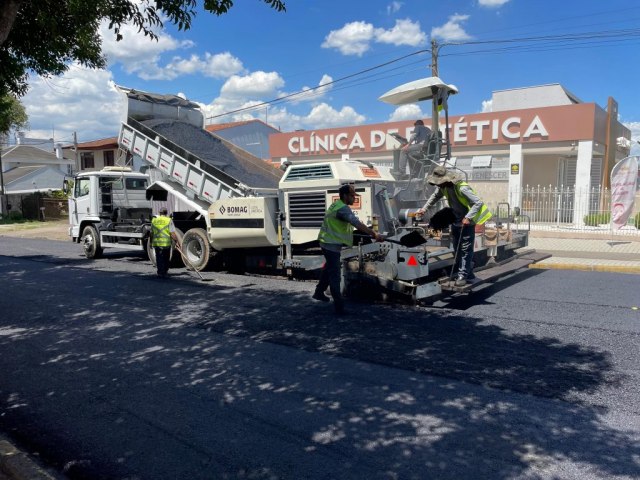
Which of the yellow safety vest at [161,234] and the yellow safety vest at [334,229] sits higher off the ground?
the yellow safety vest at [334,229]

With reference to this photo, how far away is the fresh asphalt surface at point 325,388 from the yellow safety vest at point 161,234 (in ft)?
8.37

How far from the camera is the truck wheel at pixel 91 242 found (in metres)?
13.8

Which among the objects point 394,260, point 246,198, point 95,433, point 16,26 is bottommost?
point 95,433

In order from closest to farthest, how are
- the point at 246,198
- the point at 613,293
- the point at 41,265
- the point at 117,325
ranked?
the point at 117,325
the point at 613,293
the point at 246,198
the point at 41,265

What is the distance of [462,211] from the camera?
285 inches

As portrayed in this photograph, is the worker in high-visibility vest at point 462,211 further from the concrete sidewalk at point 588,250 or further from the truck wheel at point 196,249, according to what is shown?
the truck wheel at point 196,249

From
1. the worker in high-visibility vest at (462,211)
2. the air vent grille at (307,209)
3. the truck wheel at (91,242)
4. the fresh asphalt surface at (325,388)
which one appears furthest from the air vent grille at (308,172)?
the truck wheel at (91,242)

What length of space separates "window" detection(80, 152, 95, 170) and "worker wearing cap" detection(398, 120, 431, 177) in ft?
131

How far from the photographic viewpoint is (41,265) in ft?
41.6

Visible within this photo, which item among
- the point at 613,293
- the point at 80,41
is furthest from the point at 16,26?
the point at 613,293

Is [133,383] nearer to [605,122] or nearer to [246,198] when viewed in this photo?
[246,198]

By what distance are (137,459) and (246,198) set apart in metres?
6.68

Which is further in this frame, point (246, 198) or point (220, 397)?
point (246, 198)

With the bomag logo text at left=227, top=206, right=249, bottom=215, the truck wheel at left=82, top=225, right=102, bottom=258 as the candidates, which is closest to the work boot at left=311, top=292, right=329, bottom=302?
the bomag logo text at left=227, top=206, right=249, bottom=215
